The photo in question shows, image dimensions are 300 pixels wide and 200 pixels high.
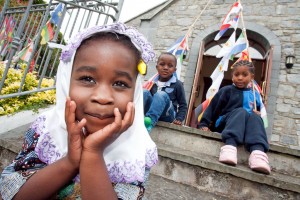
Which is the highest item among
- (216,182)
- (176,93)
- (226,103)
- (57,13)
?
(57,13)

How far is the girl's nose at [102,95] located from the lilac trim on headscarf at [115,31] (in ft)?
0.77

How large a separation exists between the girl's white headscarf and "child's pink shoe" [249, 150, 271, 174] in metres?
1.28

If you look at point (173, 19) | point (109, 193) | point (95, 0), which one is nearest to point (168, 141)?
point (95, 0)

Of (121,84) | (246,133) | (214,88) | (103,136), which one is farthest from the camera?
(214,88)

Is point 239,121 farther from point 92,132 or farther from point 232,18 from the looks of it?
point 232,18

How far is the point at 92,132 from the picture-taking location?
855 mm

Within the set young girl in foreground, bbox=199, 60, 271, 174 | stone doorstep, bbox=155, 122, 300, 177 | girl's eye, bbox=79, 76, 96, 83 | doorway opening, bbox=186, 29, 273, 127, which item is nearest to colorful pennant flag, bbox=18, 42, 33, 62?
stone doorstep, bbox=155, 122, 300, 177

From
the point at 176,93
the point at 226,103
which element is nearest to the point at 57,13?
the point at 176,93

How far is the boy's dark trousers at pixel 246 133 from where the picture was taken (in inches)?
86.6

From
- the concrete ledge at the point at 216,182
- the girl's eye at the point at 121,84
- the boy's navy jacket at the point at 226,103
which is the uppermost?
the boy's navy jacket at the point at 226,103

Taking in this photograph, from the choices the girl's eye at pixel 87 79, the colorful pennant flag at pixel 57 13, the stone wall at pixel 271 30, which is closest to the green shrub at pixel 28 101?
the colorful pennant flag at pixel 57 13

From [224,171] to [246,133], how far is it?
2.08 ft

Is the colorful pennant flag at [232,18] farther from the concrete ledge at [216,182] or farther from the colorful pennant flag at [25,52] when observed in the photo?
the colorful pennant flag at [25,52]

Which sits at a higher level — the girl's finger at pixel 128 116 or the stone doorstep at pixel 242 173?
the girl's finger at pixel 128 116
